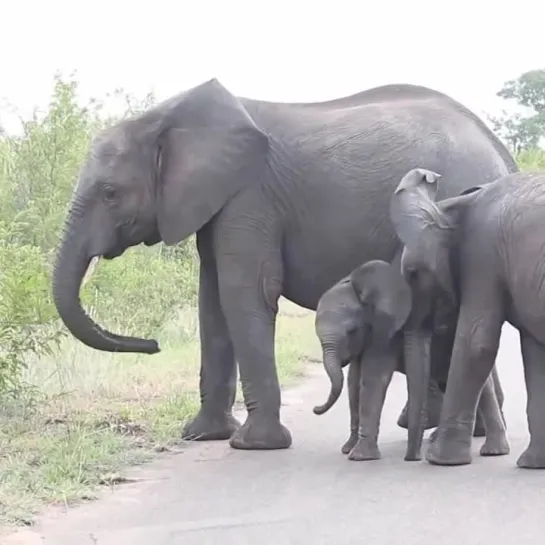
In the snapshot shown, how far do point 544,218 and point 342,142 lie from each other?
63.7 inches

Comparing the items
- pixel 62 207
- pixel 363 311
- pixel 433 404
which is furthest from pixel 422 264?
pixel 62 207

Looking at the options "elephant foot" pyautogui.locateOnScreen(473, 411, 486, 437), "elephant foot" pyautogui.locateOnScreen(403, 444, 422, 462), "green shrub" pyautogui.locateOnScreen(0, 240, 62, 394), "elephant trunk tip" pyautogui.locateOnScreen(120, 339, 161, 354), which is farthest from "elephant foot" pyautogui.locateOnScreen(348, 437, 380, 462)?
"green shrub" pyautogui.locateOnScreen(0, 240, 62, 394)

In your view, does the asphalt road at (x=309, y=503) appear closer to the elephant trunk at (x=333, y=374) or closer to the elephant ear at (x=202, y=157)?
the elephant trunk at (x=333, y=374)

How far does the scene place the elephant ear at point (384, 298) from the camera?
6586 mm

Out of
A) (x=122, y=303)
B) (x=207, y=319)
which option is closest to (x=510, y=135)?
(x=122, y=303)

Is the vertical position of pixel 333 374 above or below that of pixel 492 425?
above

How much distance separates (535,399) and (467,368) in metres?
0.38

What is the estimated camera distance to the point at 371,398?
6586 mm

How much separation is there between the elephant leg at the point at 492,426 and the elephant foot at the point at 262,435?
1211mm

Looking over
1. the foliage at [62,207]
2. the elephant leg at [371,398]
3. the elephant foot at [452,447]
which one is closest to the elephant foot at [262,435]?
the elephant leg at [371,398]

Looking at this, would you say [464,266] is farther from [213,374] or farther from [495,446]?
[213,374]

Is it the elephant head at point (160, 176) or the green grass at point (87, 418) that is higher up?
the elephant head at point (160, 176)

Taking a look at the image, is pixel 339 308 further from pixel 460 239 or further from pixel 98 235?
pixel 98 235

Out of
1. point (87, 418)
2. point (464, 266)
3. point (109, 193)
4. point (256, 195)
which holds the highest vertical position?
point (109, 193)
